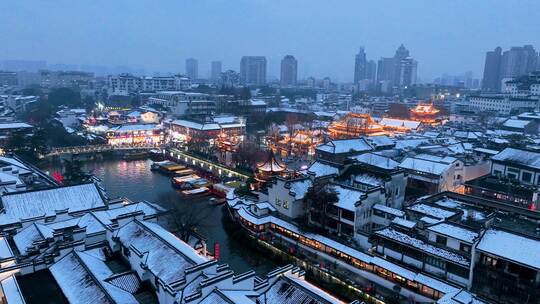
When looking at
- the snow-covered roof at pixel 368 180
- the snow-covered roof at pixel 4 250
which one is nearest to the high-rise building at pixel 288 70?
the snow-covered roof at pixel 368 180

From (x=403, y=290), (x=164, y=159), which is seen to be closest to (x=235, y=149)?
(x=164, y=159)

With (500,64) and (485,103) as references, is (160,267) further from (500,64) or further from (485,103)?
(500,64)

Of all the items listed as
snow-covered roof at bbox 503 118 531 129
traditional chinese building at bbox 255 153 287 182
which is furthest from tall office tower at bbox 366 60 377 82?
traditional chinese building at bbox 255 153 287 182

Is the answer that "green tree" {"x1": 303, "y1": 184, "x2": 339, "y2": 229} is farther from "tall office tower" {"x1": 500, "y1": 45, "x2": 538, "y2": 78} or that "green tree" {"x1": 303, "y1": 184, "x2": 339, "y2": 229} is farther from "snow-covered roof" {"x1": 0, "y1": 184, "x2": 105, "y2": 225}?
"tall office tower" {"x1": 500, "y1": 45, "x2": 538, "y2": 78}

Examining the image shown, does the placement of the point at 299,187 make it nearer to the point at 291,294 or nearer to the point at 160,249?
the point at 160,249

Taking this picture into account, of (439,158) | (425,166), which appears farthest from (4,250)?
(439,158)

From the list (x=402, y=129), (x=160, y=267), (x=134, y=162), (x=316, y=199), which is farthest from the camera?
(x=402, y=129)
